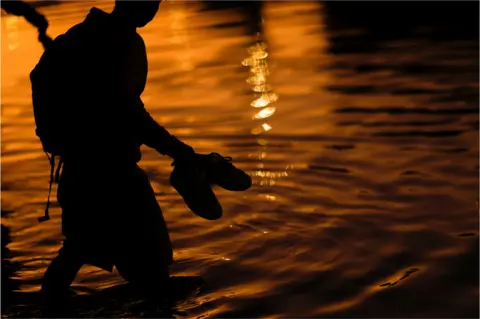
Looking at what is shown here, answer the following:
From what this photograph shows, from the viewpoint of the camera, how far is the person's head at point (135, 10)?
18.9ft

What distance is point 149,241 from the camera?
613 cm

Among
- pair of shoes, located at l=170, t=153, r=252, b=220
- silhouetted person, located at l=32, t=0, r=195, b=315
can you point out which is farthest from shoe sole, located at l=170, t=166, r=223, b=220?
silhouetted person, located at l=32, t=0, r=195, b=315

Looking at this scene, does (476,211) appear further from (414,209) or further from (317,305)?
(317,305)

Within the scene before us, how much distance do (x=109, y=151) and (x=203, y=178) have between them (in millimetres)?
543

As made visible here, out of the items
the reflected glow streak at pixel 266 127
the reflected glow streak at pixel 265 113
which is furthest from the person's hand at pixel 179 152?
the reflected glow streak at pixel 265 113

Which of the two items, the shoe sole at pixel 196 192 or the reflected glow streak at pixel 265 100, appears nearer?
the shoe sole at pixel 196 192

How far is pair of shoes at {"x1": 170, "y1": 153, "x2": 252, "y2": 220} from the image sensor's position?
19.2ft

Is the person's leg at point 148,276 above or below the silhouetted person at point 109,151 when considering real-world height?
below

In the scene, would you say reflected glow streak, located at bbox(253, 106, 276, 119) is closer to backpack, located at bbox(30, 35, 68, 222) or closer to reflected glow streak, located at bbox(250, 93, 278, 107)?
reflected glow streak, located at bbox(250, 93, 278, 107)

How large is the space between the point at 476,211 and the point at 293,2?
1888 cm

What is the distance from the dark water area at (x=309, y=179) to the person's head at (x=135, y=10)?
6.16 ft

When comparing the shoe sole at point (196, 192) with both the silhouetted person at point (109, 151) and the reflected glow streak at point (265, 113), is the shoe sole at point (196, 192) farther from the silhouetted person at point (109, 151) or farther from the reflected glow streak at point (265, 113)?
the reflected glow streak at point (265, 113)

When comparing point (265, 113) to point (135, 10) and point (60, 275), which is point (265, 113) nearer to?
point (60, 275)

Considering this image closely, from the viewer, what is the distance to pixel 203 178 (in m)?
5.87
